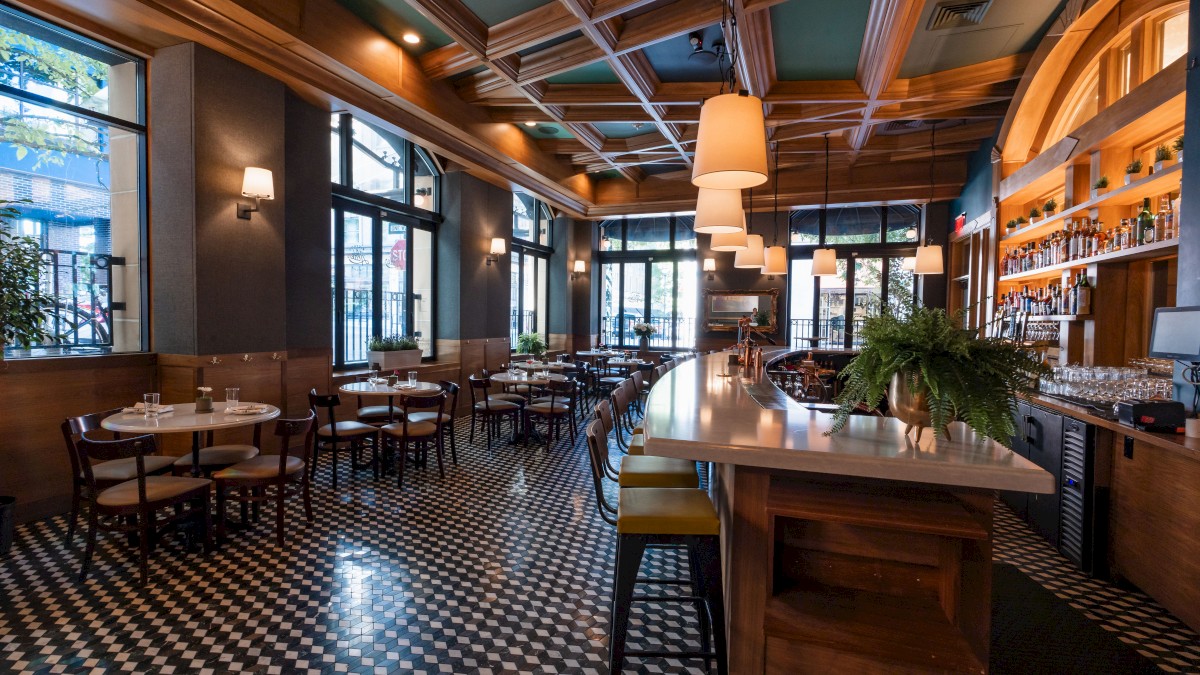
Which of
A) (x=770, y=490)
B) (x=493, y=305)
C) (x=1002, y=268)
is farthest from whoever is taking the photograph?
(x=493, y=305)

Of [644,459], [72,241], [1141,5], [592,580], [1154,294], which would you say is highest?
[1141,5]

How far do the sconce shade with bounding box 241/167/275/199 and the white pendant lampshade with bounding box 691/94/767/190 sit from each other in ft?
12.7

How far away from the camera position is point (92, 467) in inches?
132

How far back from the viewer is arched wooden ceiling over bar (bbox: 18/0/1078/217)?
4.21 m

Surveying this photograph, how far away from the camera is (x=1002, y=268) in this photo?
6.33 m

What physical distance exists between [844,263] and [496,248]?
652 centimetres

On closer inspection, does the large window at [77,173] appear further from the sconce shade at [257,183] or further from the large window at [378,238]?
the large window at [378,238]

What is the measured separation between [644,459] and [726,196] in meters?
1.62

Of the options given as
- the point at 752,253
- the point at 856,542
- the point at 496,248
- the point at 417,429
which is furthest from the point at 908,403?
the point at 496,248

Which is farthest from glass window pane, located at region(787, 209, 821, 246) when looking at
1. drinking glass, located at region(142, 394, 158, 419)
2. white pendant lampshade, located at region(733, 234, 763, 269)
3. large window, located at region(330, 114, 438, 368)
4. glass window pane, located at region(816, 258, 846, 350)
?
drinking glass, located at region(142, 394, 158, 419)

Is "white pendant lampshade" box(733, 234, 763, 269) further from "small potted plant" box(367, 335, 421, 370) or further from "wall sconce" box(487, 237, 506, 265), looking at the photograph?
"wall sconce" box(487, 237, 506, 265)

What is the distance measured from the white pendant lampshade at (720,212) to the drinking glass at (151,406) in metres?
3.66

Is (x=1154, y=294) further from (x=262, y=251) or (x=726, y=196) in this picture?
(x=262, y=251)

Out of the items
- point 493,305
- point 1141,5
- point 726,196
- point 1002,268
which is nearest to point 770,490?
point 726,196
